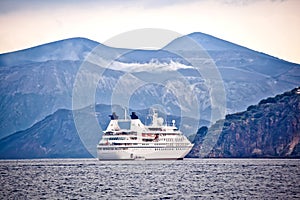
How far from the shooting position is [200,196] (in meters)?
94.9

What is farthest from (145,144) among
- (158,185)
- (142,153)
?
(158,185)

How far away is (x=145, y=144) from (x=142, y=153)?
2053 millimetres

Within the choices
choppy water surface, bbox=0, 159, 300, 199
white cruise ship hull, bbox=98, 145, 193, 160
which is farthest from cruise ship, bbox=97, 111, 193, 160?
choppy water surface, bbox=0, 159, 300, 199

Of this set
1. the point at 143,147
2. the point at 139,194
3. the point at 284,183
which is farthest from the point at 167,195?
the point at 143,147

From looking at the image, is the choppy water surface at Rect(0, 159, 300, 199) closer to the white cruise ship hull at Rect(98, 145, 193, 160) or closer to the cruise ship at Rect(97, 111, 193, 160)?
the white cruise ship hull at Rect(98, 145, 193, 160)

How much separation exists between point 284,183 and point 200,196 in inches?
687

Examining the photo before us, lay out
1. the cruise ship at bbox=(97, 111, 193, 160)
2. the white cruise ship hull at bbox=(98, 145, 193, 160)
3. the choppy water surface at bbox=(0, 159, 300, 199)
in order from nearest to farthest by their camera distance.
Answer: the choppy water surface at bbox=(0, 159, 300, 199), the white cruise ship hull at bbox=(98, 145, 193, 160), the cruise ship at bbox=(97, 111, 193, 160)

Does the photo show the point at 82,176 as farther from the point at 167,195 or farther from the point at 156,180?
the point at 167,195

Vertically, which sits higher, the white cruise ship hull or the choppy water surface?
the white cruise ship hull

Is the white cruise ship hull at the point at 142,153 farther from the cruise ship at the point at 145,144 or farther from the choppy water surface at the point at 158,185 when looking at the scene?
the choppy water surface at the point at 158,185

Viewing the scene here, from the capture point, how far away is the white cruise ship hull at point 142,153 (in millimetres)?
190625

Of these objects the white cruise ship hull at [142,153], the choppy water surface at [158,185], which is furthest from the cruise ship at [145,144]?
the choppy water surface at [158,185]

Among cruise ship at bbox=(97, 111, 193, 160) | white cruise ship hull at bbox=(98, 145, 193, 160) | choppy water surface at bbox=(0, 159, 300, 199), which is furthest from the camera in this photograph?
cruise ship at bbox=(97, 111, 193, 160)

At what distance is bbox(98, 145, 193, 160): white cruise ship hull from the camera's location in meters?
191
